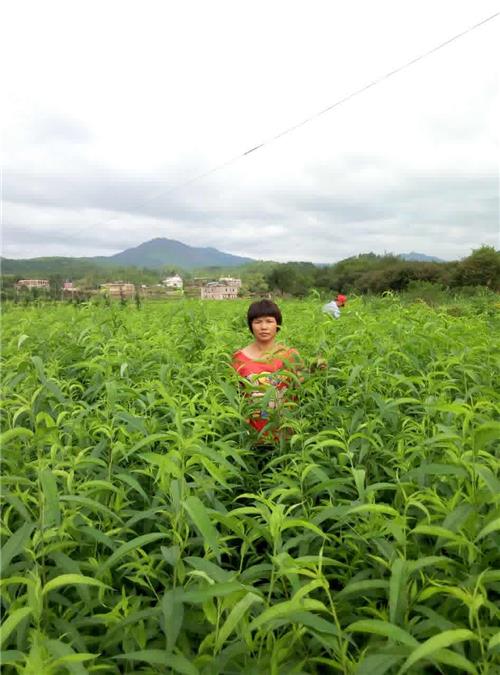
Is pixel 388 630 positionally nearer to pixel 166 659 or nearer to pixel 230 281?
pixel 166 659

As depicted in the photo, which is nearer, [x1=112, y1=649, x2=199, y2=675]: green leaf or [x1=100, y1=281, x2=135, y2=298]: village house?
[x1=112, y1=649, x2=199, y2=675]: green leaf

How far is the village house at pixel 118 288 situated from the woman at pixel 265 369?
18.0ft

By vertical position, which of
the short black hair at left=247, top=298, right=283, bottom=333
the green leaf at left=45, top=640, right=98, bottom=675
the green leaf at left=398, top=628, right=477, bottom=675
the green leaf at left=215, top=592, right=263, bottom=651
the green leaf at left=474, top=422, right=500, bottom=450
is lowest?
the green leaf at left=45, top=640, right=98, bottom=675

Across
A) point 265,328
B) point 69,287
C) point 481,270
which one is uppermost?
point 481,270

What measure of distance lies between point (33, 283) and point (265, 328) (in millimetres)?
6973

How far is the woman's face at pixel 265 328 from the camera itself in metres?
3.23

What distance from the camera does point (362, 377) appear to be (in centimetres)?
253

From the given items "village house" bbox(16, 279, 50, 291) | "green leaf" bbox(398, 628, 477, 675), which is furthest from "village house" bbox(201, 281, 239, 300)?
"green leaf" bbox(398, 628, 477, 675)

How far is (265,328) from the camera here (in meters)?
3.23

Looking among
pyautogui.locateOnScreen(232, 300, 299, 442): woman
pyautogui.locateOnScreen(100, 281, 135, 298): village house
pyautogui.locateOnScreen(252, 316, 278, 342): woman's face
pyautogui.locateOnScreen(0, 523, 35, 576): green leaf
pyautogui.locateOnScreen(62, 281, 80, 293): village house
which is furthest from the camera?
pyautogui.locateOnScreen(100, 281, 135, 298): village house

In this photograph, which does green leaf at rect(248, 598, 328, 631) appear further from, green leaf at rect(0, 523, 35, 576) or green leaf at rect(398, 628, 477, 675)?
green leaf at rect(0, 523, 35, 576)

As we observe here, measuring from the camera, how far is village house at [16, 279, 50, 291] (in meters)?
8.58

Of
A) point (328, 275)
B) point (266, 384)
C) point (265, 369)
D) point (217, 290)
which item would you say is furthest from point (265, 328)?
point (328, 275)

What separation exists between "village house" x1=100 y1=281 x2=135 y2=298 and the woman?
5.48m
